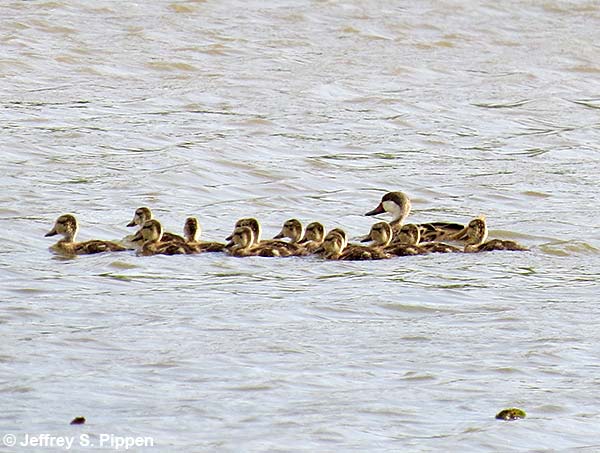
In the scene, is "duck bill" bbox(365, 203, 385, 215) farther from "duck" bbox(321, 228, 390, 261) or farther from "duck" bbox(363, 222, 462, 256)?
"duck" bbox(321, 228, 390, 261)

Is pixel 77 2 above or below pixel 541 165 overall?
above

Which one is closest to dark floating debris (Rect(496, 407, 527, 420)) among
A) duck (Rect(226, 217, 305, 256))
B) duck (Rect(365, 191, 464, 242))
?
duck (Rect(226, 217, 305, 256))

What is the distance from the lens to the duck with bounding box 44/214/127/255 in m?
8.98

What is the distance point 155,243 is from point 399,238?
4.90ft

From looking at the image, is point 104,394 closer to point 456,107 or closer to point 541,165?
point 541,165

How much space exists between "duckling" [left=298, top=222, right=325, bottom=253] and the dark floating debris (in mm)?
3261

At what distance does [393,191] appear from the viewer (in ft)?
36.3

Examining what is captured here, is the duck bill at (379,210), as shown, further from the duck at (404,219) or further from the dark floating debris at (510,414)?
the dark floating debris at (510,414)

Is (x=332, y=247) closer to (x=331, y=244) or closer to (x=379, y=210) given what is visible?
(x=331, y=244)

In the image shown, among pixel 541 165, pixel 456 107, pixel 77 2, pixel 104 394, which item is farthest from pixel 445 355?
pixel 77 2

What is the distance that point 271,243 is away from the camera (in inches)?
371

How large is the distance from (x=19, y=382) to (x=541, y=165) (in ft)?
22.0

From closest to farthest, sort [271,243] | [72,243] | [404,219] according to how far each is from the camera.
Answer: [72,243], [271,243], [404,219]

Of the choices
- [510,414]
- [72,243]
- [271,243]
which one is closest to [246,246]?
[271,243]
